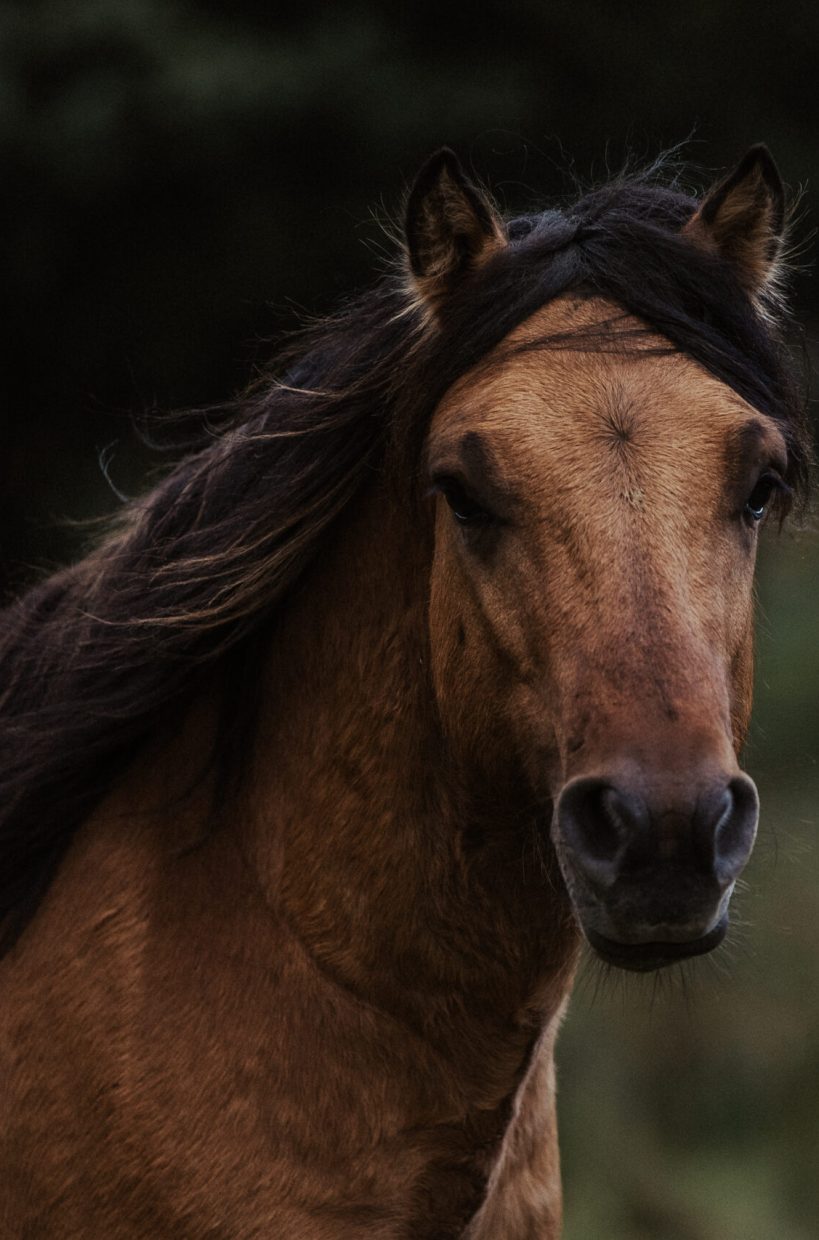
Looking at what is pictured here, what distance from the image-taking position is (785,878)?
24.3 ft

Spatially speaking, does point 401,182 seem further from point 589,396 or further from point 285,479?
point 589,396

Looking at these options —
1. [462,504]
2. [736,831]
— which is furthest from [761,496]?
[736,831]

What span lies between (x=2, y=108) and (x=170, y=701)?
463 centimetres

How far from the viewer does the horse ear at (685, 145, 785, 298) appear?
272cm

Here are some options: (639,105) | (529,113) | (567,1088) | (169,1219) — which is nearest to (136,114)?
(529,113)

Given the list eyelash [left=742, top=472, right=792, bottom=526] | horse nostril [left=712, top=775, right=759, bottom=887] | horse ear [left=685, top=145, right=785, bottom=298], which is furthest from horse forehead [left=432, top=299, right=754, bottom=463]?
horse nostril [left=712, top=775, right=759, bottom=887]

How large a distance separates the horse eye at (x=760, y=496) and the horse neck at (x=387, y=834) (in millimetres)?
585

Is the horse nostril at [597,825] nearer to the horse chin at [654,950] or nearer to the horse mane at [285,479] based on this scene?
the horse chin at [654,950]

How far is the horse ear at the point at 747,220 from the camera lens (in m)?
2.72

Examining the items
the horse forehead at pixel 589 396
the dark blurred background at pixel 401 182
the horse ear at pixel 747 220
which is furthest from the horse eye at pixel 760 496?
the dark blurred background at pixel 401 182

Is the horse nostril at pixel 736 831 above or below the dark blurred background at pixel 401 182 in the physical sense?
above

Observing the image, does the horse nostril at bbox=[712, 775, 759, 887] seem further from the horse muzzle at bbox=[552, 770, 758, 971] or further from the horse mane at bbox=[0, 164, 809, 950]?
the horse mane at bbox=[0, 164, 809, 950]

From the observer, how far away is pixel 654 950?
2195 mm

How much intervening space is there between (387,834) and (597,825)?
24.6 inches
